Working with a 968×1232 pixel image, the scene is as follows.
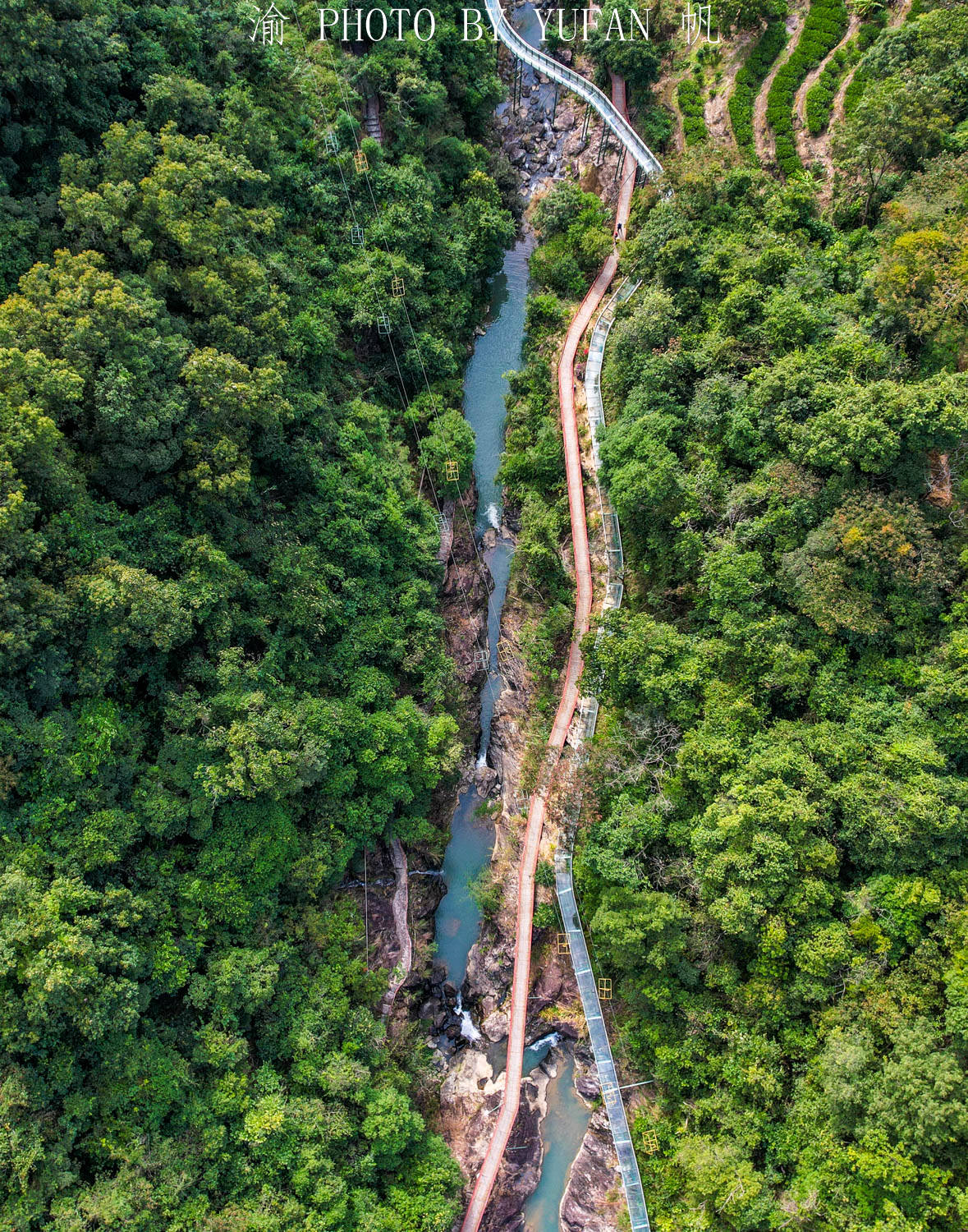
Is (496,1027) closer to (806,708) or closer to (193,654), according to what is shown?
(806,708)

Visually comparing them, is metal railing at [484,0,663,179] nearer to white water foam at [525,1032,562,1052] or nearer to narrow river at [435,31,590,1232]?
narrow river at [435,31,590,1232]

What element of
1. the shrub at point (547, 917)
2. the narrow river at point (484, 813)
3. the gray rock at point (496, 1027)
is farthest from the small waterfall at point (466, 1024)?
the shrub at point (547, 917)

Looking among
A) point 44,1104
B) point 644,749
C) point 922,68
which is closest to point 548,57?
point 922,68

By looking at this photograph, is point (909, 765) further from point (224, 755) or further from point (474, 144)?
point (474, 144)

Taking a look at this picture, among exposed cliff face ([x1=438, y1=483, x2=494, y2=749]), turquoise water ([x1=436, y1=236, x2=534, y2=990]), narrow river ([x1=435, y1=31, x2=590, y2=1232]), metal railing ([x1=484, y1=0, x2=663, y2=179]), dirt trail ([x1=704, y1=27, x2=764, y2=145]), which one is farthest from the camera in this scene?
metal railing ([x1=484, y1=0, x2=663, y2=179])

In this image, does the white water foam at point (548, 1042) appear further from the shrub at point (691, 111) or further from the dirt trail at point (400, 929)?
the shrub at point (691, 111)

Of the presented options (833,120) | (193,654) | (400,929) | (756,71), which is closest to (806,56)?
(756,71)

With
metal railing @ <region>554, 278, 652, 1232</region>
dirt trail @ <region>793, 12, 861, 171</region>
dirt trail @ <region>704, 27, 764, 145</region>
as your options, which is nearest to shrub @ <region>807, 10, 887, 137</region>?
dirt trail @ <region>793, 12, 861, 171</region>
